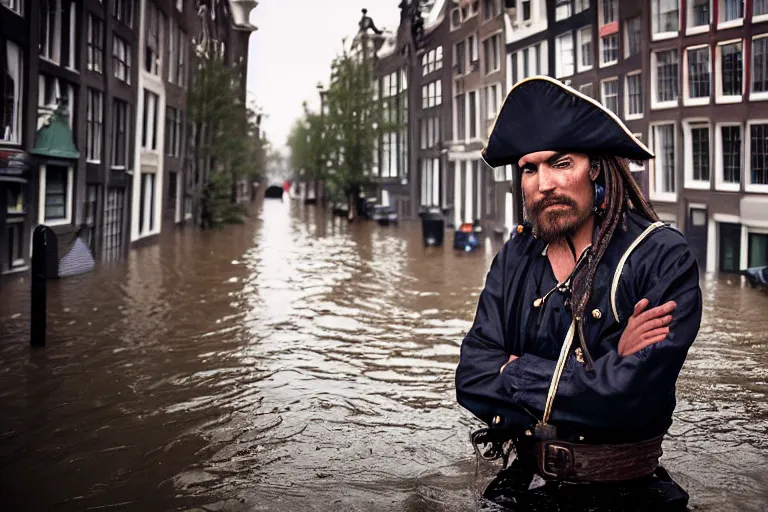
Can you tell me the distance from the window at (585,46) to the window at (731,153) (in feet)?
5.88

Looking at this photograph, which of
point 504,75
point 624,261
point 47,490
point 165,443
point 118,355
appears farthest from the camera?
point 504,75

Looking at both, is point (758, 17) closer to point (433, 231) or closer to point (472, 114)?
point (433, 231)

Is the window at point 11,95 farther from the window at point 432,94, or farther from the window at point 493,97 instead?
the window at point 432,94

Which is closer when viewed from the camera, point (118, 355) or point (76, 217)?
point (118, 355)

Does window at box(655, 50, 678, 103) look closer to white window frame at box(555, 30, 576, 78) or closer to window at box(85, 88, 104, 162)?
white window frame at box(555, 30, 576, 78)

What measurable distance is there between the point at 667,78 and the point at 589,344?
8244 millimetres

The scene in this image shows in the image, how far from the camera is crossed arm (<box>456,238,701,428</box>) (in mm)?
2082

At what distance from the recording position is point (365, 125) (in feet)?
74.2

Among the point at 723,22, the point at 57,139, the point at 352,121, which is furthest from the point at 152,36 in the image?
the point at 352,121

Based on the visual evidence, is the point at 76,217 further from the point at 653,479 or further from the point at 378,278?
the point at 653,479

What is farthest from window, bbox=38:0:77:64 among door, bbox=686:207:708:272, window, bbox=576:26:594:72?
door, bbox=686:207:708:272

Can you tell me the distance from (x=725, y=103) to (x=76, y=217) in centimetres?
605

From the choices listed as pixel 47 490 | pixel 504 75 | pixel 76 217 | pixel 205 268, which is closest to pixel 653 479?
pixel 47 490

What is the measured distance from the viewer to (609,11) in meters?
10.4
